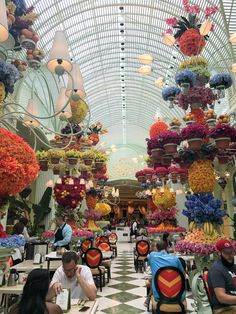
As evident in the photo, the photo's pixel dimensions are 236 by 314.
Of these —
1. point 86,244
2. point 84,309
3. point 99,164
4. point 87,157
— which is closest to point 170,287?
point 84,309

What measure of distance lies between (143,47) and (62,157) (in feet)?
48.8

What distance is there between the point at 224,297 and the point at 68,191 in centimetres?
460

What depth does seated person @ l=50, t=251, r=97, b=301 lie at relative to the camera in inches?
124

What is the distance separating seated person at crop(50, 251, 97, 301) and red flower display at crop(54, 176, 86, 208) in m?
3.59

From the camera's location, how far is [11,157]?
7.97 feet

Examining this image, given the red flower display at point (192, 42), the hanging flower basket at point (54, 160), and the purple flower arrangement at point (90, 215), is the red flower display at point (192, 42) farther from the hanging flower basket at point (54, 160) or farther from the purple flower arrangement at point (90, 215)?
the purple flower arrangement at point (90, 215)

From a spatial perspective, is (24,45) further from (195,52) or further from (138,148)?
(138,148)

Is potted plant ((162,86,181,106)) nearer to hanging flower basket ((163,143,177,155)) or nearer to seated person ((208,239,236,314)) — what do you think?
hanging flower basket ((163,143,177,155))

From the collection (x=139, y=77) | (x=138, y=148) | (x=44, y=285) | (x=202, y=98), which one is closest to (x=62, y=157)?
(x=202, y=98)

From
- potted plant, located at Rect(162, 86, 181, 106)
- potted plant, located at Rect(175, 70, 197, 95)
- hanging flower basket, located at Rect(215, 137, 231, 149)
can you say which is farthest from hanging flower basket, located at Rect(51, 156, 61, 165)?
hanging flower basket, located at Rect(215, 137, 231, 149)

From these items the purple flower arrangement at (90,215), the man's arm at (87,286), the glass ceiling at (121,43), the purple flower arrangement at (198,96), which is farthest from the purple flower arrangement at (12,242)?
the purple flower arrangement at (90,215)

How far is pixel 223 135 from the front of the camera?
438 cm

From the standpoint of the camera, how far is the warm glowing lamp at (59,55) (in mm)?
3045

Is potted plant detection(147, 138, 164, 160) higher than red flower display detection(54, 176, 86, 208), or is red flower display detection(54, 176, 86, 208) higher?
A: potted plant detection(147, 138, 164, 160)
